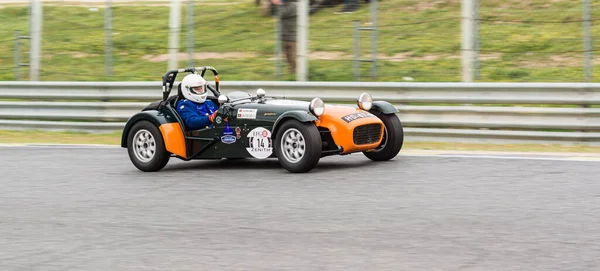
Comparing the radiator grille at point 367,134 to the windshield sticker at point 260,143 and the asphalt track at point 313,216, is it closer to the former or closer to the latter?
the asphalt track at point 313,216

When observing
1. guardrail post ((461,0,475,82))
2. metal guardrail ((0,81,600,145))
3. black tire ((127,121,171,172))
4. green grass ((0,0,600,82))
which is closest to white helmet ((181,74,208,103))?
black tire ((127,121,171,172))

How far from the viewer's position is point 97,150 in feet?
43.8

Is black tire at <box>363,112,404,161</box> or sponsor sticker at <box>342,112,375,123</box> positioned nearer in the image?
sponsor sticker at <box>342,112,375,123</box>

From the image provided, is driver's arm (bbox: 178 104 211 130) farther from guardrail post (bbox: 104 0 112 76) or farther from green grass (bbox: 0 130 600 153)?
guardrail post (bbox: 104 0 112 76)

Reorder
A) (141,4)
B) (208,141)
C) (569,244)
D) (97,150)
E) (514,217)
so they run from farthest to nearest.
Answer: (141,4) < (97,150) < (208,141) < (514,217) < (569,244)

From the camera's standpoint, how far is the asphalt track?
617cm

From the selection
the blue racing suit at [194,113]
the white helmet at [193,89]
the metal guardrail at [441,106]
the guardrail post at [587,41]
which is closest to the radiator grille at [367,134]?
the blue racing suit at [194,113]

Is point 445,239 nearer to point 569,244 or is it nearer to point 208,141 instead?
point 569,244

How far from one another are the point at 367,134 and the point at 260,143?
1.10 meters

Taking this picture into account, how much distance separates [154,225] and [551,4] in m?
11.4

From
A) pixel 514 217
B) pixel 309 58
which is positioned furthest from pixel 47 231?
pixel 309 58

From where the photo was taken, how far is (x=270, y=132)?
10.4 m

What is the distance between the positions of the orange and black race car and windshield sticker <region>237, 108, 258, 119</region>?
0.01 m

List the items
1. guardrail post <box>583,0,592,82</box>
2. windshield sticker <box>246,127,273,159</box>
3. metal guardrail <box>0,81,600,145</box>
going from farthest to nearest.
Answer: guardrail post <box>583,0,592,82</box>
metal guardrail <box>0,81,600,145</box>
windshield sticker <box>246,127,273,159</box>
